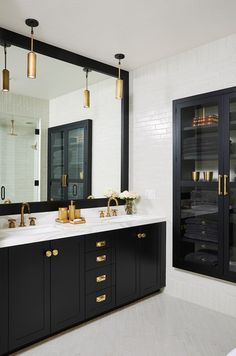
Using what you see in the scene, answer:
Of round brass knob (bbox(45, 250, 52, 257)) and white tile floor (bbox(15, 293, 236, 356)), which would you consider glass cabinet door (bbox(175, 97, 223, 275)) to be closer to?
white tile floor (bbox(15, 293, 236, 356))

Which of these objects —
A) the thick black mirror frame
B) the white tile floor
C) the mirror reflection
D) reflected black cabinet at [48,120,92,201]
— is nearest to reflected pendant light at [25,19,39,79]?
the thick black mirror frame

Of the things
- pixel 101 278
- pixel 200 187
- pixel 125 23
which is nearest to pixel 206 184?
pixel 200 187

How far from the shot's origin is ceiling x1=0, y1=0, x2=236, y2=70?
2.40m

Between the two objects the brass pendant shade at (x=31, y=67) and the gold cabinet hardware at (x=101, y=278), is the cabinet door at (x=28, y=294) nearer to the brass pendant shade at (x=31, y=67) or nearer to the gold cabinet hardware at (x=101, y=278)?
the gold cabinet hardware at (x=101, y=278)

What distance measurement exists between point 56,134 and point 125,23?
4.29 ft

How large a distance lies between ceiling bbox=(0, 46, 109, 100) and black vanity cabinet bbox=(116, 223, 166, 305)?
1686 millimetres

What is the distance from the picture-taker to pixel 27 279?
Result: 2.29 metres

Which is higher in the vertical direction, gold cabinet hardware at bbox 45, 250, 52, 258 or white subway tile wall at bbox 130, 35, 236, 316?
white subway tile wall at bbox 130, 35, 236, 316

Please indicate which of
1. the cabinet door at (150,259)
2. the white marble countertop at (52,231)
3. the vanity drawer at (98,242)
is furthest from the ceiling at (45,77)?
the cabinet door at (150,259)

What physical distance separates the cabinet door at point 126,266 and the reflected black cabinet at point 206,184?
1.71 ft

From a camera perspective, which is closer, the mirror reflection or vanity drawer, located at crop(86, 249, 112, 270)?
vanity drawer, located at crop(86, 249, 112, 270)

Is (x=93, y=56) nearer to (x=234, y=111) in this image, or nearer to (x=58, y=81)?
(x=58, y=81)

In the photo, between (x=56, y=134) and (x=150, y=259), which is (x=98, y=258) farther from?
(x=56, y=134)

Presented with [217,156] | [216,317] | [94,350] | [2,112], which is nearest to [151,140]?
[217,156]
